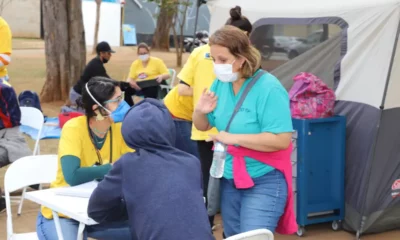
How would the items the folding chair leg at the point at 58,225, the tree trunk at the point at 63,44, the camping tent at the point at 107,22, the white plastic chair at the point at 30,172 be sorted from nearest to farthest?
1. the folding chair leg at the point at 58,225
2. the white plastic chair at the point at 30,172
3. the tree trunk at the point at 63,44
4. the camping tent at the point at 107,22

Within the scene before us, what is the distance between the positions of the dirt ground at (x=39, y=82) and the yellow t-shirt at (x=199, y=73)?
123 centimetres

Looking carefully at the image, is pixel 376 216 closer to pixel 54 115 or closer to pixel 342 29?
pixel 342 29

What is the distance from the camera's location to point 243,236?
99.5 inches

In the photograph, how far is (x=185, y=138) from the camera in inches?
211

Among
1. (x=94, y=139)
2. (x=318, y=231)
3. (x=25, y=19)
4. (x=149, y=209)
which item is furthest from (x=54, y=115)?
(x=25, y=19)

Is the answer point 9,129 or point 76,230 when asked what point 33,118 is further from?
point 76,230

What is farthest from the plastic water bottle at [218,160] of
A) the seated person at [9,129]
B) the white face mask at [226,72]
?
the seated person at [9,129]

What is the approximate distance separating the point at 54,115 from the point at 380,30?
286 inches

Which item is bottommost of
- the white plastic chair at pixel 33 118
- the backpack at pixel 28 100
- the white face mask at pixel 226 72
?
the backpack at pixel 28 100

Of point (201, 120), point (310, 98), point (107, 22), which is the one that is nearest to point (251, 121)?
point (201, 120)

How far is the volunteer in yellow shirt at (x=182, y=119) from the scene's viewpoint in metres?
5.29

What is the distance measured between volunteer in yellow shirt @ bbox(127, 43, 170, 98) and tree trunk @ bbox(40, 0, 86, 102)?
221 cm

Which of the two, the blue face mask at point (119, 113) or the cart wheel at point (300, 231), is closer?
the blue face mask at point (119, 113)

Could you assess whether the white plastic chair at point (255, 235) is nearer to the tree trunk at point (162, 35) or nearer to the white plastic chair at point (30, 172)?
the white plastic chair at point (30, 172)
